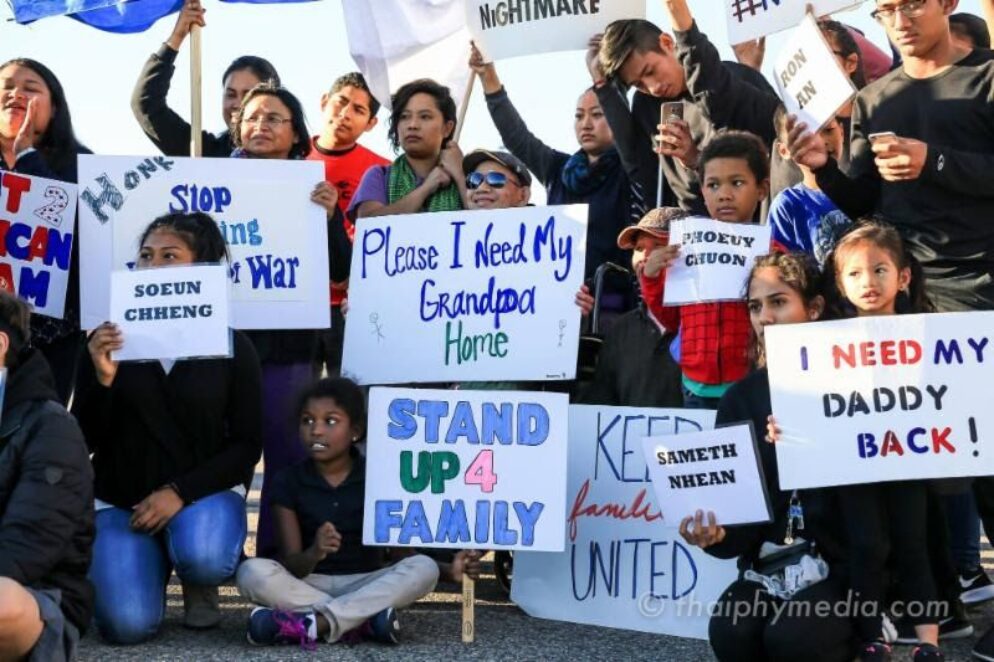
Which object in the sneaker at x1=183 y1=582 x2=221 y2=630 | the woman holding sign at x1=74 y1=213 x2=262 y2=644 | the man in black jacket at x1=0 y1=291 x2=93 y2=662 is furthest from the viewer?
the sneaker at x1=183 y1=582 x2=221 y2=630

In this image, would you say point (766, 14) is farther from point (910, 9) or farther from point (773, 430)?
point (773, 430)

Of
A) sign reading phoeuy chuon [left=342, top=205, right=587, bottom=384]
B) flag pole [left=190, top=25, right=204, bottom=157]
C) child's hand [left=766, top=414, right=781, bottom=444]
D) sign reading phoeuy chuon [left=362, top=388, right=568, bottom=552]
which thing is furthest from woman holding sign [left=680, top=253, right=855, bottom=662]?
flag pole [left=190, top=25, right=204, bottom=157]

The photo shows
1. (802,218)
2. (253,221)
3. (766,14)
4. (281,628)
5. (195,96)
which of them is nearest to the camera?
(281,628)

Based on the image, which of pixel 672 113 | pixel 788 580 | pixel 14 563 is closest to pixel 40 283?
pixel 14 563

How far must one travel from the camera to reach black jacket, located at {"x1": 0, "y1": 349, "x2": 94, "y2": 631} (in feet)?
15.6

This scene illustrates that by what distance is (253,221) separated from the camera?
6.84m

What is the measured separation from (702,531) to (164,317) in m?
2.08

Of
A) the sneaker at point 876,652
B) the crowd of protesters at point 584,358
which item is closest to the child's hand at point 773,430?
the crowd of protesters at point 584,358

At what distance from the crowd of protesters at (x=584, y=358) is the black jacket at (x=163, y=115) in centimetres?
2

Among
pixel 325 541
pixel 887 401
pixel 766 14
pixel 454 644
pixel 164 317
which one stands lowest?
pixel 454 644

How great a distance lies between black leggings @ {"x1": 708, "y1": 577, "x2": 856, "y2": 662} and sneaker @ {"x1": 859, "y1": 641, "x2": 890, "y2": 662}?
0.08 m

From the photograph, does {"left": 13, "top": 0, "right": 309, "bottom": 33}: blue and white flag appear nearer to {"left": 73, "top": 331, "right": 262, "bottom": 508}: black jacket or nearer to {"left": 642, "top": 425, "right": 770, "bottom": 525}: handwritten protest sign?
{"left": 73, "top": 331, "right": 262, "bottom": 508}: black jacket

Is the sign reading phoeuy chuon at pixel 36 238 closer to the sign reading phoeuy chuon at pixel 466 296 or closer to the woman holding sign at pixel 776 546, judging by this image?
the sign reading phoeuy chuon at pixel 466 296

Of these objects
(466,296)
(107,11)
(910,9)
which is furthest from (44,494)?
(107,11)
